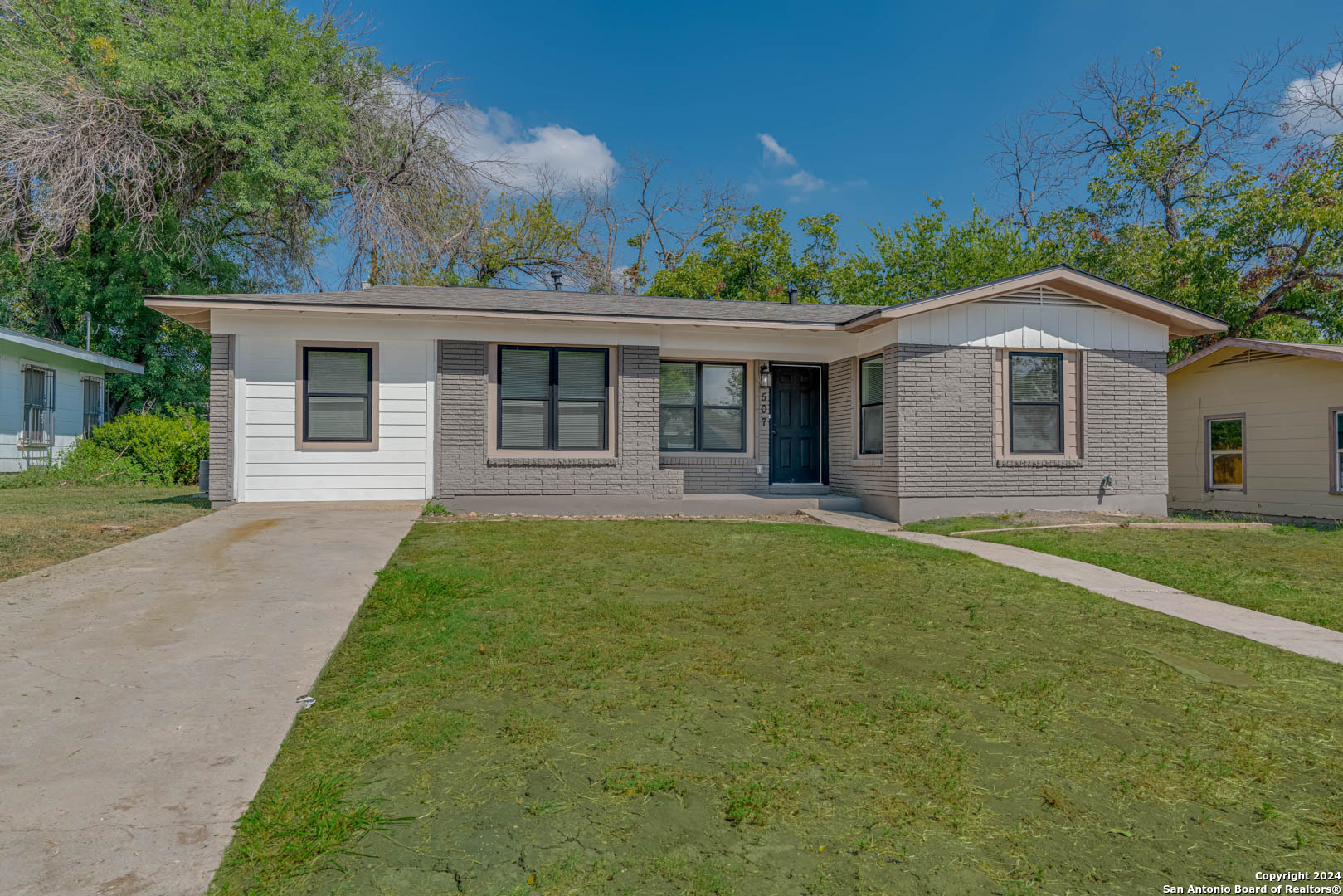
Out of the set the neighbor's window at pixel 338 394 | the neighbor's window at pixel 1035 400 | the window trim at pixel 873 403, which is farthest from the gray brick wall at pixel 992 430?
the neighbor's window at pixel 338 394

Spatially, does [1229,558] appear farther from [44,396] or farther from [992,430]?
[44,396]

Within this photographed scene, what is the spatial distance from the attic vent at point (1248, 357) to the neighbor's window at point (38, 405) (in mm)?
24204

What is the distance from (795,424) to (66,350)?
1615cm

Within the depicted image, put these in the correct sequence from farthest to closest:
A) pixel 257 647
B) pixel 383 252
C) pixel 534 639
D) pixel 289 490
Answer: pixel 383 252 < pixel 289 490 < pixel 534 639 < pixel 257 647

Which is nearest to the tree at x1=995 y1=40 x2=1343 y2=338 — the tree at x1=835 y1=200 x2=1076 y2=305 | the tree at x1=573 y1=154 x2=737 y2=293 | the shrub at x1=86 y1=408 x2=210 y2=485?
the tree at x1=835 y1=200 x2=1076 y2=305

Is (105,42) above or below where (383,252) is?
above

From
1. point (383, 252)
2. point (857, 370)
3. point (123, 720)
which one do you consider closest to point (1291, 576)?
point (857, 370)

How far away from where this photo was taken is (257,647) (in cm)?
405

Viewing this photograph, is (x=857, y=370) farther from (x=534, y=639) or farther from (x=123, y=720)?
(x=123, y=720)

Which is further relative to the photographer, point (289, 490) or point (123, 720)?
point (289, 490)

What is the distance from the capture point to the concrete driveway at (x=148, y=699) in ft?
7.10

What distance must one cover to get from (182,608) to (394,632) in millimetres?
1477

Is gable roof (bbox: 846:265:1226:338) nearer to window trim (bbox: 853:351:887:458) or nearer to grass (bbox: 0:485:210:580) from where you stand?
window trim (bbox: 853:351:887:458)

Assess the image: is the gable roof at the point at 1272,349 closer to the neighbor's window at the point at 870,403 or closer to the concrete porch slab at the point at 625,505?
the neighbor's window at the point at 870,403
